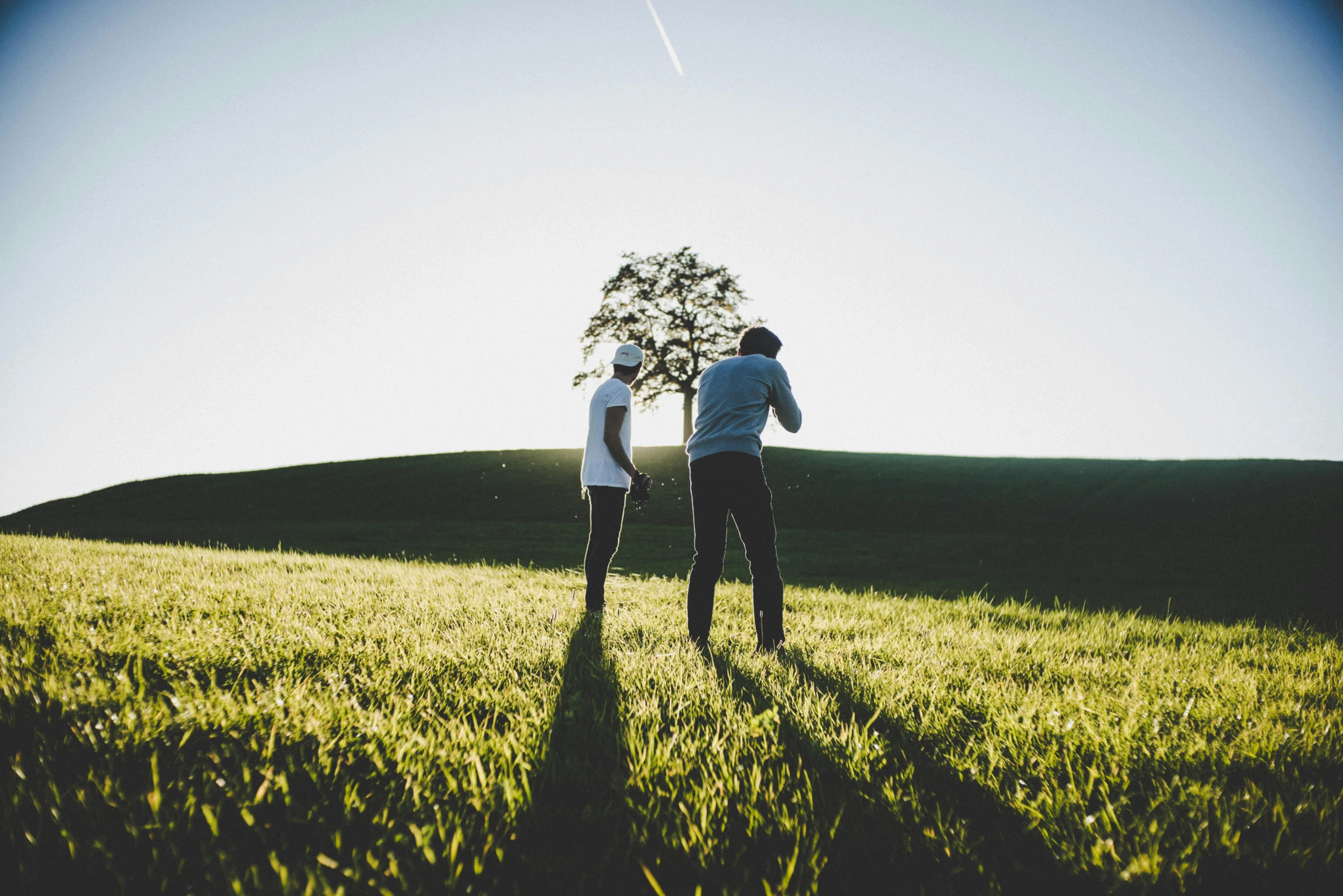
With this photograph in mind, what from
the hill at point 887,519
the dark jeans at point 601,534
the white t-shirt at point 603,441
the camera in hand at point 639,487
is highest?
the white t-shirt at point 603,441

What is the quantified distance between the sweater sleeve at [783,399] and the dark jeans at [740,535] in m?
0.42

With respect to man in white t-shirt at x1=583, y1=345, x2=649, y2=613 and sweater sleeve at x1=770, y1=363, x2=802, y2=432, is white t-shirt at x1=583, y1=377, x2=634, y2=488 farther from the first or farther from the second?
sweater sleeve at x1=770, y1=363, x2=802, y2=432

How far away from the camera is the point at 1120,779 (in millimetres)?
1958

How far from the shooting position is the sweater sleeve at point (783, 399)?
4.09 m

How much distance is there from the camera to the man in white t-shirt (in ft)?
16.3

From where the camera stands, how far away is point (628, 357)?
5242 millimetres

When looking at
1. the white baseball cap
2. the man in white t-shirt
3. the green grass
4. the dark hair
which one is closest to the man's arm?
the man in white t-shirt

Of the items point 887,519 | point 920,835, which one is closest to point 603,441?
point 920,835

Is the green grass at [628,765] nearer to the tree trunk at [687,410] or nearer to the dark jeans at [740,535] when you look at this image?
the dark jeans at [740,535]

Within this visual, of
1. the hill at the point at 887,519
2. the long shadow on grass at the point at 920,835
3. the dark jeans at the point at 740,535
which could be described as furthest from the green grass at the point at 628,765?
the hill at the point at 887,519

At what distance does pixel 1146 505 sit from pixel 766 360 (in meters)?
23.8

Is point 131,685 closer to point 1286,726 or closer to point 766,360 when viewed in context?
point 766,360

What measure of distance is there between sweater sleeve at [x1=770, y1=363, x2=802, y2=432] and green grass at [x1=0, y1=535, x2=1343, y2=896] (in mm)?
1618

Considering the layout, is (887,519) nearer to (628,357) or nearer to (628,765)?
(628,357)
